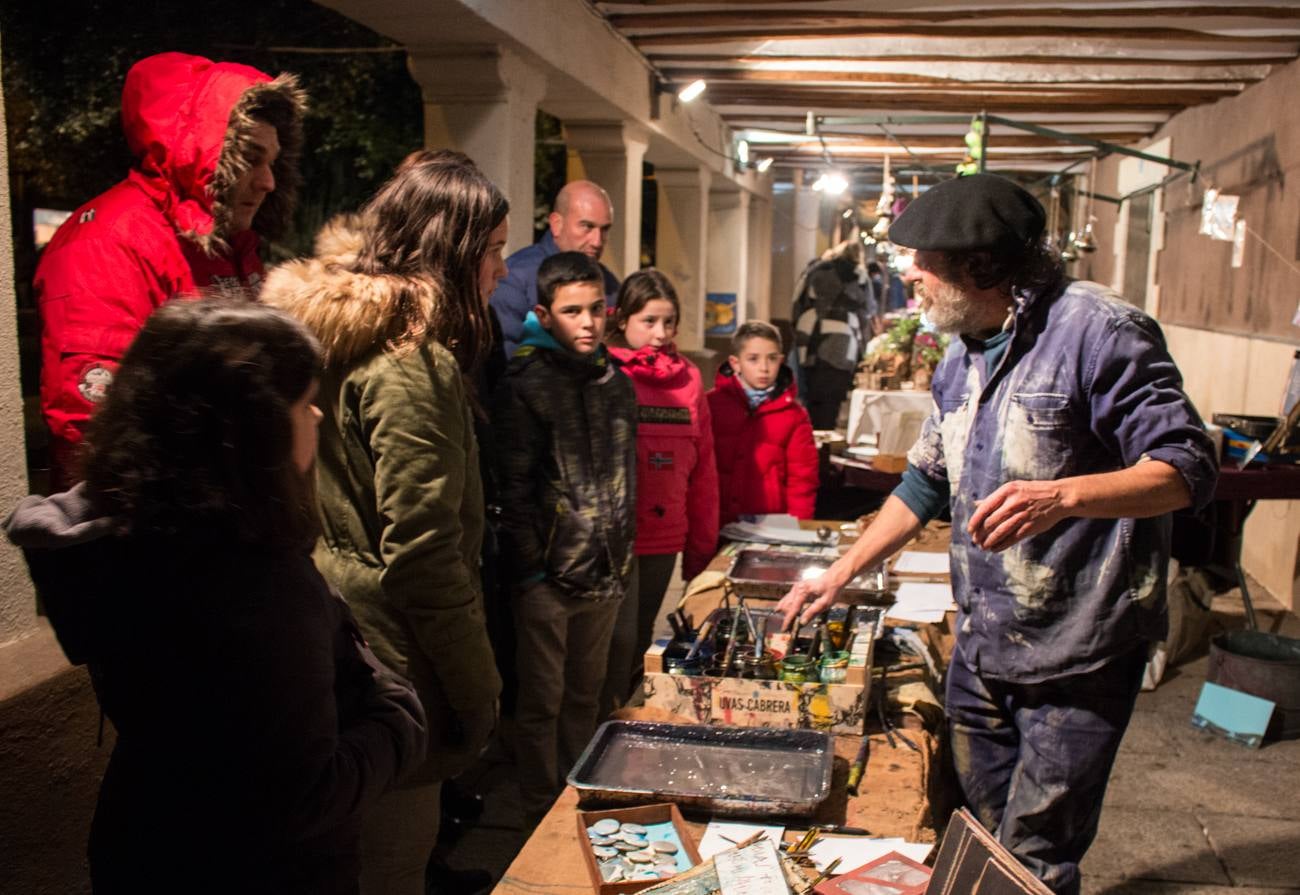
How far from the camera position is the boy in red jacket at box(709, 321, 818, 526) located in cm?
489

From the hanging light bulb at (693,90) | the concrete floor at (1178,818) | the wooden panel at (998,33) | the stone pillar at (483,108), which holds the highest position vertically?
the wooden panel at (998,33)

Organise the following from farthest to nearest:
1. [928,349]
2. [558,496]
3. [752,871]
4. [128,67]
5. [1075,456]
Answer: [128,67], [928,349], [558,496], [1075,456], [752,871]

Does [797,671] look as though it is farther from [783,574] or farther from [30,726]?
[30,726]

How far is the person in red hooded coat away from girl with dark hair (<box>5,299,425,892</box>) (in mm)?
992

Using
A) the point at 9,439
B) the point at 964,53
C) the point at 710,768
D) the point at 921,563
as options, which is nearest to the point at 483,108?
the point at 921,563

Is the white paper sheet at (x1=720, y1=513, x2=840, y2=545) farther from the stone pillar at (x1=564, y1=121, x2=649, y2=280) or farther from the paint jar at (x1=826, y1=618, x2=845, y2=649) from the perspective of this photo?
the stone pillar at (x1=564, y1=121, x2=649, y2=280)

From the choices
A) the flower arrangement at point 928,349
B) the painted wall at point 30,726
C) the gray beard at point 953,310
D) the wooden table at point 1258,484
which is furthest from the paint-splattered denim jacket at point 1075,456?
the flower arrangement at point 928,349

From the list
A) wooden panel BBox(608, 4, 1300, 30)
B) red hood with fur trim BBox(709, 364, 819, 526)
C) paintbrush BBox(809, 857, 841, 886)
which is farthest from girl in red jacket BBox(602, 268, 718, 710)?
wooden panel BBox(608, 4, 1300, 30)

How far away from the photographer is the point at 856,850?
197cm

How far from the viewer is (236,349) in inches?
57.0

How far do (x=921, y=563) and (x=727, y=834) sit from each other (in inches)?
88.3

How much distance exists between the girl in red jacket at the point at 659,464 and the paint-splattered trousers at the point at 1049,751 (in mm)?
1524

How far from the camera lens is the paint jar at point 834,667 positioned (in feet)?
8.33

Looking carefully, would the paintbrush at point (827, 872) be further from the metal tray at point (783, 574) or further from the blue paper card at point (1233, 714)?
the blue paper card at point (1233, 714)
